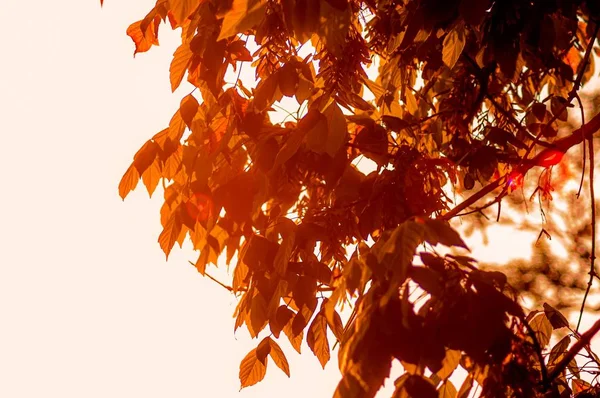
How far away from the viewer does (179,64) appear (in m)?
2.66

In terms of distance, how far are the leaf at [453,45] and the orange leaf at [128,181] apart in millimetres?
1274

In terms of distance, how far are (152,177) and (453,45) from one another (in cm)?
128

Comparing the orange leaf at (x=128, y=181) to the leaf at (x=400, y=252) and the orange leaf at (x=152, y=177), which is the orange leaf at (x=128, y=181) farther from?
the leaf at (x=400, y=252)

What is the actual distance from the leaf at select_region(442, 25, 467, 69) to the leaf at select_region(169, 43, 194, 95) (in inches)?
38.5

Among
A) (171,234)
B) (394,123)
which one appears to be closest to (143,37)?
(171,234)

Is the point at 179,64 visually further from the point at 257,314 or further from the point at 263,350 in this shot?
the point at 263,350

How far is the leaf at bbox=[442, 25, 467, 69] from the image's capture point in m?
2.72

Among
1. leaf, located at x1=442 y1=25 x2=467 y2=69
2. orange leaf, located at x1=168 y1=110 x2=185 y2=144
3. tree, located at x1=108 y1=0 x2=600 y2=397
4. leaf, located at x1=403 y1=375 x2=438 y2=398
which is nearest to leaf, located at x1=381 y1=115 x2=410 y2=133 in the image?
tree, located at x1=108 y1=0 x2=600 y2=397

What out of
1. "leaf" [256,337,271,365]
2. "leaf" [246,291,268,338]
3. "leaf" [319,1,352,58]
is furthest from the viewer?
"leaf" [256,337,271,365]


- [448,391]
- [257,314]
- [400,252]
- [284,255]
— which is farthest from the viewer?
[257,314]

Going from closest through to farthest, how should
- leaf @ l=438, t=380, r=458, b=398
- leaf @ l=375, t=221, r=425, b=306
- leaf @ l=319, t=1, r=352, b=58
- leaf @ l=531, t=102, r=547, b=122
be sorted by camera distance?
leaf @ l=375, t=221, r=425, b=306
leaf @ l=319, t=1, r=352, b=58
leaf @ l=438, t=380, r=458, b=398
leaf @ l=531, t=102, r=547, b=122

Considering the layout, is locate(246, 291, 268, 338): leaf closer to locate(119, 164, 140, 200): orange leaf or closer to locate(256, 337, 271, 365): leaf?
Result: locate(256, 337, 271, 365): leaf

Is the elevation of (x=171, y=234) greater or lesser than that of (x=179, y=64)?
lesser

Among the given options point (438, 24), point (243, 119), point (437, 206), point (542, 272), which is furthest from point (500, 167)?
point (542, 272)
